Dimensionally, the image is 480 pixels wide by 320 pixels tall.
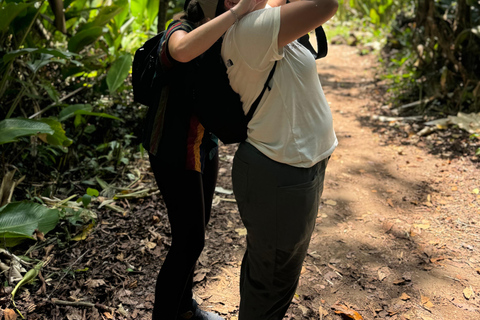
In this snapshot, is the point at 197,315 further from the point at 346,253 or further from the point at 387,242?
the point at 387,242

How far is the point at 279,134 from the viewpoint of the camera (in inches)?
55.4

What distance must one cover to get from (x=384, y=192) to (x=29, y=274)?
8.73 ft

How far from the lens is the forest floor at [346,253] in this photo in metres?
2.30

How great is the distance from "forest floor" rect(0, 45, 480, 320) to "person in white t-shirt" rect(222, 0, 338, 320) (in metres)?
0.96

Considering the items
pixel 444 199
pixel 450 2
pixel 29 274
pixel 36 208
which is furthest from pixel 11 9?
pixel 450 2

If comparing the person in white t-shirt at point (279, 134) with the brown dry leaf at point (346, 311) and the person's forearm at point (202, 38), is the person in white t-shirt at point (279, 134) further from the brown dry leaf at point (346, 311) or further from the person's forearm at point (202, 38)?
the brown dry leaf at point (346, 311)

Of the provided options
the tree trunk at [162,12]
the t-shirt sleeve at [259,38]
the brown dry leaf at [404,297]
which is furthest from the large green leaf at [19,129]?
the brown dry leaf at [404,297]

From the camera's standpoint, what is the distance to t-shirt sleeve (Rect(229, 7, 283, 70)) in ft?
4.21

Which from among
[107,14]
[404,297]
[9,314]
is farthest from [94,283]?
[107,14]

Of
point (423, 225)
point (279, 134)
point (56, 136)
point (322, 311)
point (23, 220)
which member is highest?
point (279, 134)

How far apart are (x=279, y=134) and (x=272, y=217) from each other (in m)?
0.28

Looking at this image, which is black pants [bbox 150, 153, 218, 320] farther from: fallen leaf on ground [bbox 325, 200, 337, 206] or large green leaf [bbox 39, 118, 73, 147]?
fallen leaf on ground [bbox 325, 200, 337, 206]

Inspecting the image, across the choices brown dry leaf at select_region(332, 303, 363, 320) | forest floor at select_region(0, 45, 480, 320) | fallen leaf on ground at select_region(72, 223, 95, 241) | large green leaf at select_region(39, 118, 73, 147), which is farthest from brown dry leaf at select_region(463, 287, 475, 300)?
large green leaf at select_region(39, 118, 73, 147)

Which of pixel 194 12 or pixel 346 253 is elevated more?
pixel 194 12
